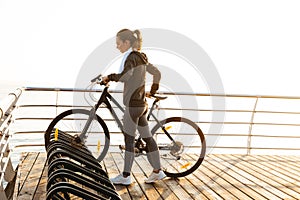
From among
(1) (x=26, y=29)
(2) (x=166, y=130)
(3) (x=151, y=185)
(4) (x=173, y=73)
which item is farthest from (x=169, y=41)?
(1) (x=26, y=29)

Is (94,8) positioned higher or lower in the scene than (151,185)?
higher

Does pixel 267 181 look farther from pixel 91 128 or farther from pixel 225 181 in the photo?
pixel 91 128

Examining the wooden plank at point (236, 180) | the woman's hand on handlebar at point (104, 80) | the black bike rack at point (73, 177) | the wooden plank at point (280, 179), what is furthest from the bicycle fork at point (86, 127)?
the wooden plank at point (280, 179)

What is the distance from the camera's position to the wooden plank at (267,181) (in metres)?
4.41

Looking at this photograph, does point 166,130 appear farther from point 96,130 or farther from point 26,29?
point 26,29

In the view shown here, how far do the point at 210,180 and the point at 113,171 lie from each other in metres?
1.13

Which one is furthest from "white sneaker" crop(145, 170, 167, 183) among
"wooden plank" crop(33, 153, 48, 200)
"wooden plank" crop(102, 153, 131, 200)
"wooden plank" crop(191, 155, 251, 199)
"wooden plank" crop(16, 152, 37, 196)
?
"wooden plank" crop(16, 152, 37, 196)

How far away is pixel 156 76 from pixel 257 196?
161 centimetres

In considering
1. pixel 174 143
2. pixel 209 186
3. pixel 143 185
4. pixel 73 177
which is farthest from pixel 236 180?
pixel 73 177

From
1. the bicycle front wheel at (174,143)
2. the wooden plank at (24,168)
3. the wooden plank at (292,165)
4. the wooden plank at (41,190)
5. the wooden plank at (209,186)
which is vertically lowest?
the wooden plank at (24,168)

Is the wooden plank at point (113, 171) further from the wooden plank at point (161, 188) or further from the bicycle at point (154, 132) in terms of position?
the wooden plank at point (161, 188)

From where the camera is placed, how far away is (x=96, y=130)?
480cm

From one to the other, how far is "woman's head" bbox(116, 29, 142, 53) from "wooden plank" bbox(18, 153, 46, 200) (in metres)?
1.60

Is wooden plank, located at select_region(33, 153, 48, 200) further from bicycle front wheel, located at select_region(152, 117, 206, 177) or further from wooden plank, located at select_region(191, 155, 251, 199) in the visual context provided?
wooden plank, located at select_region(191, 155, 251, 199)
